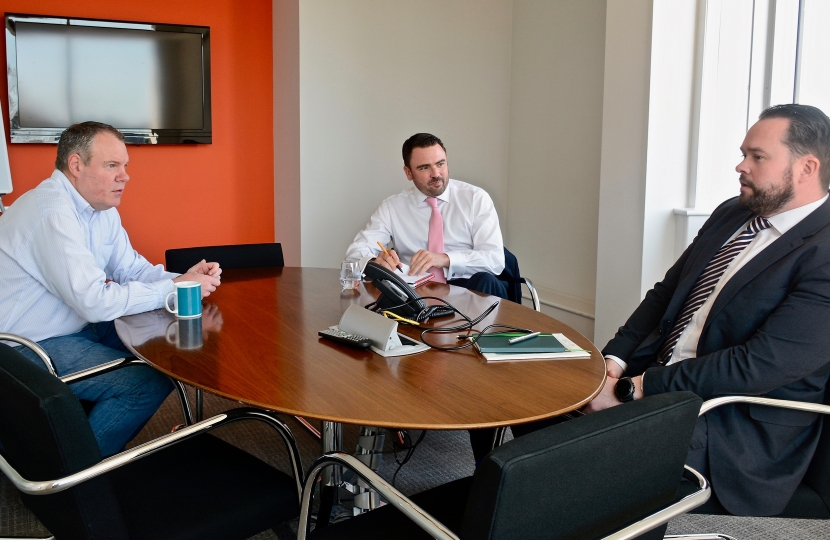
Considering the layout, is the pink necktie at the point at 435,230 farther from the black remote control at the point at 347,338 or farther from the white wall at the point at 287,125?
the black remote control at the point at 347,338

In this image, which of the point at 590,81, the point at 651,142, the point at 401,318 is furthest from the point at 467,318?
the point at 590,81

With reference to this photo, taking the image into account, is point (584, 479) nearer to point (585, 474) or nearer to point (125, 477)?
point (585, 474)

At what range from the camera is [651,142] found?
358 centimetres

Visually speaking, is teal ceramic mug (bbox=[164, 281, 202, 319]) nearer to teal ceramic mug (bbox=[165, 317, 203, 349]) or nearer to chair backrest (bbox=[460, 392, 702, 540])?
teal ceramic mug (bbox=[165, 317, 203, 349])

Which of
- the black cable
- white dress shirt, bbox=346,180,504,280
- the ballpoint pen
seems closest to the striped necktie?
the ballpoint pen

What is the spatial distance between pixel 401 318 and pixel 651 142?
2062 mm

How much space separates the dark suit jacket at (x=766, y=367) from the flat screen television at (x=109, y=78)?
12.9 ft

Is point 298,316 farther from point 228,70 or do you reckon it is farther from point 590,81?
point 228,70

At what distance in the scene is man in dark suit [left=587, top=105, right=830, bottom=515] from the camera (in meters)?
1.81

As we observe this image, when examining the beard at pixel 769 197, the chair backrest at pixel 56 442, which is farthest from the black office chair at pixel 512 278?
the chair backrest at pixel 56 442

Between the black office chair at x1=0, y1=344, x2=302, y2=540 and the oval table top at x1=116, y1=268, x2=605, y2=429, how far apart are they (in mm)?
148

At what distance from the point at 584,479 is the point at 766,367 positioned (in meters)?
0.98

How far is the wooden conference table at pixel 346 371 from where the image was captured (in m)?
1.46

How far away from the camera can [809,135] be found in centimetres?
200
